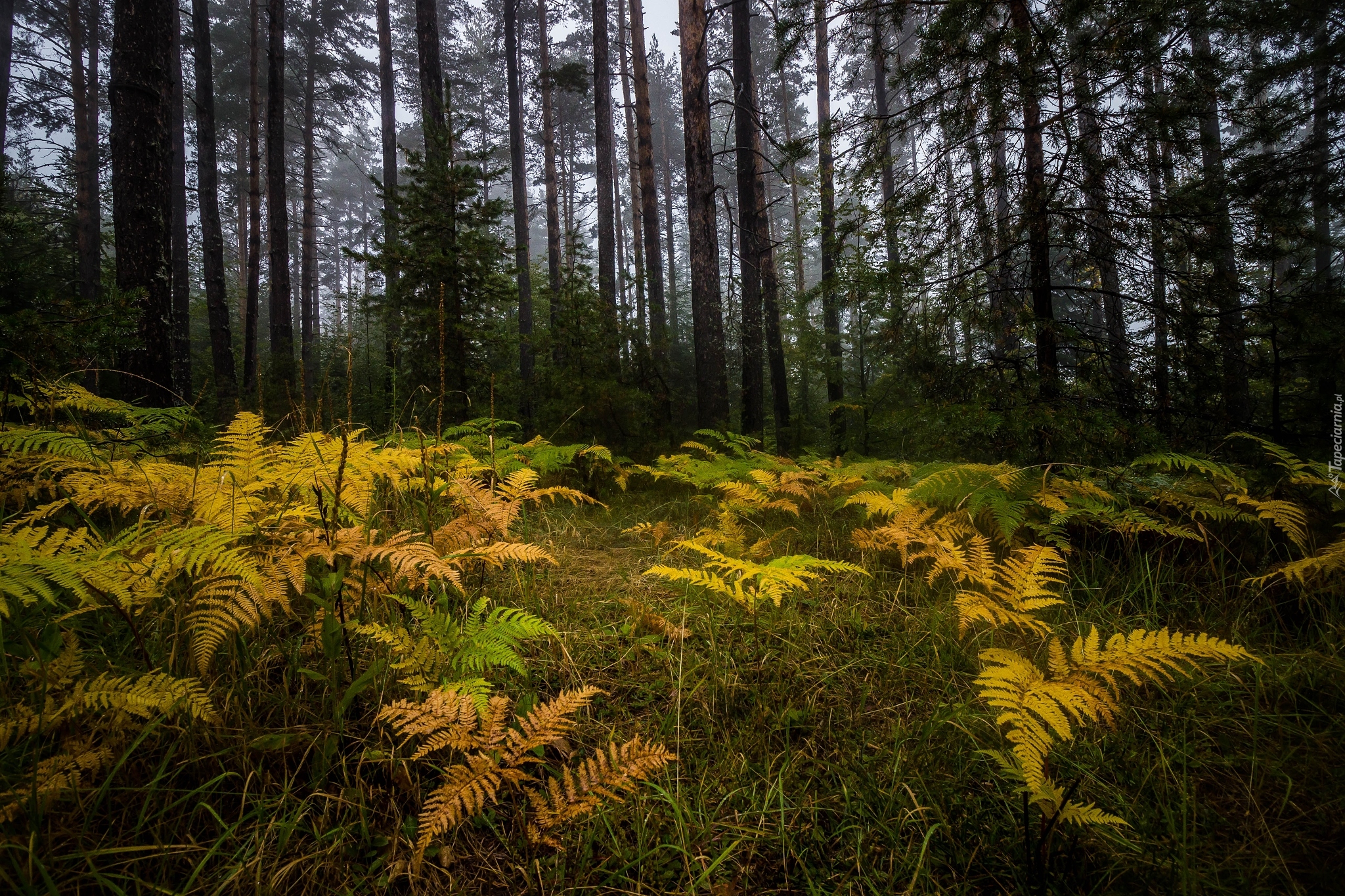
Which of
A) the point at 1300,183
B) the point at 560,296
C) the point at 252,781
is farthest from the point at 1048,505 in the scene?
the point at 1300,183

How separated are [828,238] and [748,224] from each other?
435 cm

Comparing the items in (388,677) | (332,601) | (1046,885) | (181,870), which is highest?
A: (332,601)

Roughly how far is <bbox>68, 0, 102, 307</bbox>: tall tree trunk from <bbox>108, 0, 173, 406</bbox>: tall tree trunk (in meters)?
9.86

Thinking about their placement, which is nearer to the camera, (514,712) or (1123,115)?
(514,712)

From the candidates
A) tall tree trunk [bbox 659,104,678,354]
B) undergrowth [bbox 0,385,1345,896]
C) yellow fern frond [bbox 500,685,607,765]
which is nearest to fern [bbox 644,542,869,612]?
undergrowth [bbox 0,385,1345,896]

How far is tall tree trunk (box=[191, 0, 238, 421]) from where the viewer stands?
11516 mm

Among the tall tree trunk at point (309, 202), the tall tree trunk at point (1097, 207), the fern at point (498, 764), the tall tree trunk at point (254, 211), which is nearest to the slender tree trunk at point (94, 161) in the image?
the tall tree trunk at point (254, 211)

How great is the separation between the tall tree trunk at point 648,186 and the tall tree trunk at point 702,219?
81.4 inches

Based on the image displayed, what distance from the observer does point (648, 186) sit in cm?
1152

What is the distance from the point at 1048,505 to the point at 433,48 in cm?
1281

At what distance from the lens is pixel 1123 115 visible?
138 inches

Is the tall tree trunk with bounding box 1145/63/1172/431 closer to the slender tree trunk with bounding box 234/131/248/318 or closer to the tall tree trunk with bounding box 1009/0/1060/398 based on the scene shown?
the tall tree trunk with bounding box 1009/0/1060/398

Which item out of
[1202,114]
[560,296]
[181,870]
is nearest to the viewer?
[181,870]

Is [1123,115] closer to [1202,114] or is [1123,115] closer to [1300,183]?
[1202,114]
